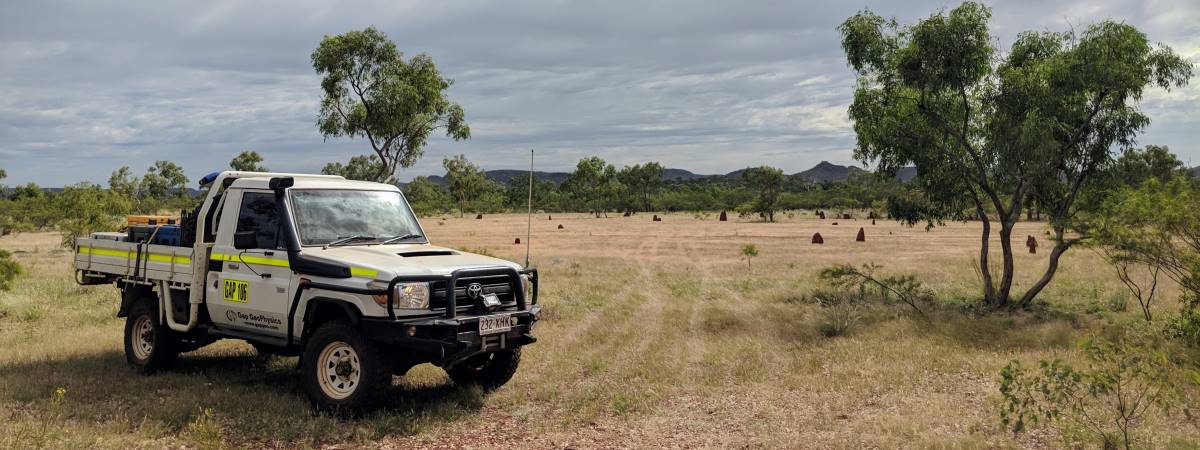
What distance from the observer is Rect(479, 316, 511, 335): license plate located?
7002 mm

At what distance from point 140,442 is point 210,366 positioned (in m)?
3.34

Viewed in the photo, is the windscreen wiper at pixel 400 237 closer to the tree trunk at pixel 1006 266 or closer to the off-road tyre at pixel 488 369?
the off-road tyre at pixel 488 369

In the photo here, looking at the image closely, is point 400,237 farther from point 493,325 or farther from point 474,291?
point 493,325

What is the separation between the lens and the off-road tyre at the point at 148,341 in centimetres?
872

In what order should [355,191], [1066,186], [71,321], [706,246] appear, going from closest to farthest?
[355,191], [71,321], [1066,186], [706,246]

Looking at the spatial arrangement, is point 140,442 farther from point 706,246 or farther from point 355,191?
point 706,246

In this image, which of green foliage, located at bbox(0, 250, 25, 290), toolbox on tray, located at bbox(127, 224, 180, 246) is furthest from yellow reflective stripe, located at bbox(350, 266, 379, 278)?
green foliage, located at bbox(0, 250, 25, 290)

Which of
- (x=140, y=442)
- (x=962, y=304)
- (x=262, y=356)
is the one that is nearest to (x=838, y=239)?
(x=962, y=304)

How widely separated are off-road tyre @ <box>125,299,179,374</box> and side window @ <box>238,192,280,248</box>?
191 centimetres

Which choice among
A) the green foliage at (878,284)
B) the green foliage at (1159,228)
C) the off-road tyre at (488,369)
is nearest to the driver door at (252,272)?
the off-road tyre at (488,369)

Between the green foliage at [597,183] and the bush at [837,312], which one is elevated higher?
the green foliage at [597,183]

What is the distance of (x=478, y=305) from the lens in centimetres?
721

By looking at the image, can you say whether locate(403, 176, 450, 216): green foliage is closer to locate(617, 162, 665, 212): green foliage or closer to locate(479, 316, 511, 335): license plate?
locate(617, 162, 665, 212): green foliage

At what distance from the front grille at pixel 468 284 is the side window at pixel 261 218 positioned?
200 cm
